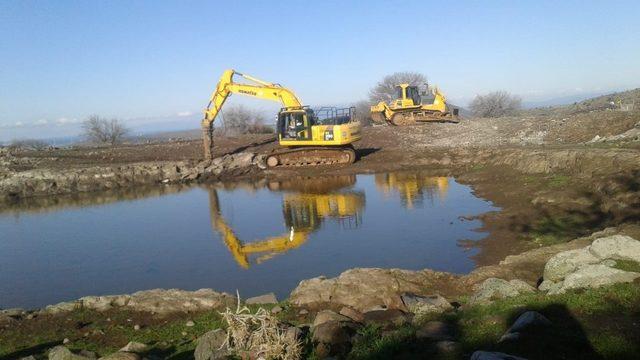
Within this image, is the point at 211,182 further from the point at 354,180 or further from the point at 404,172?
the point at 404,172

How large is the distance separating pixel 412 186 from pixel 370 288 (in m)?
12.9

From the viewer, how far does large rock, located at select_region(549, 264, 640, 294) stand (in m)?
6.52

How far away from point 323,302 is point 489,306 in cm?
350

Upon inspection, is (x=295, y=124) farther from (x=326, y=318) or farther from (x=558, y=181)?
(x=326, y=318)

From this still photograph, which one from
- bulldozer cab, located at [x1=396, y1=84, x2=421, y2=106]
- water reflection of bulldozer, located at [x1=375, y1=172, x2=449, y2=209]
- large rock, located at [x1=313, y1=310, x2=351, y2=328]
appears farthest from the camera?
bulldozer cab, located at [x1=396, y1=84, x2=421, y2=106]

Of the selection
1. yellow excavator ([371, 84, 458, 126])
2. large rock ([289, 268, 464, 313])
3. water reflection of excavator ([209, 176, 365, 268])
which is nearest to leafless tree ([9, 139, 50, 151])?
water reflection of excavator ([209, 176, 365, 268])

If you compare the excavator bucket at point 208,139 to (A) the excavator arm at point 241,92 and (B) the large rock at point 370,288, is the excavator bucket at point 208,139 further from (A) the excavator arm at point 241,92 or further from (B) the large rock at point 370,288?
(B) the large rock at point 370,288

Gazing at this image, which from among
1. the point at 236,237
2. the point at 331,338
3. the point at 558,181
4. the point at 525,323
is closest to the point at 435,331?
the point at 525,323

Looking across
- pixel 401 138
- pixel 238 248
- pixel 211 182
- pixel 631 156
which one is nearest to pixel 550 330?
pixel 238 248

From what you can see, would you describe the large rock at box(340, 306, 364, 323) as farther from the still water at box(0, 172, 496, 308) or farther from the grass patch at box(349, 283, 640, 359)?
the still water at box(0, 172, 496, 308)

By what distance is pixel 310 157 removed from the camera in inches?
1082

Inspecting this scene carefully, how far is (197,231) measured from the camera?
1689 cm

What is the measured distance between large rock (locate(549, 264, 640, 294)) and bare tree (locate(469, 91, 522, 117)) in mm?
48091

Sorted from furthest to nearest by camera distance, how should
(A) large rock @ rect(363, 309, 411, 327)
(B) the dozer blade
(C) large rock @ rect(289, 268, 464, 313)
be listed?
(B) the dozer blade → (C) large rock @ rect(289, 268, 464, 313) → (A) large rock @ rect(363, 309, 411, 327)
